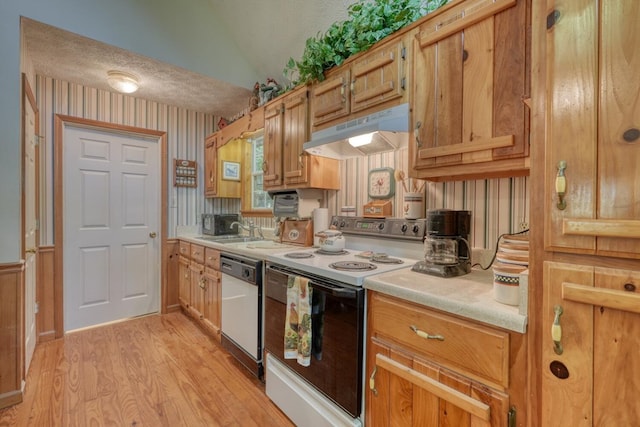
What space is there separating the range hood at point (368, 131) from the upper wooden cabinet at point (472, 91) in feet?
0.26

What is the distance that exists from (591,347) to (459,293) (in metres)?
0.37

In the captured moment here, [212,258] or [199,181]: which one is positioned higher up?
[199,181]

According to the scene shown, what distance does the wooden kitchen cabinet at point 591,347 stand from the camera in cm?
67

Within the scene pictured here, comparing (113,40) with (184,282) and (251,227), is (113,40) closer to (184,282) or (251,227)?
(251,227)

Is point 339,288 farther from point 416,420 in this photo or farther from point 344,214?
point 344,214

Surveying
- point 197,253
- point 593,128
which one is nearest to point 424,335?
point 593,128

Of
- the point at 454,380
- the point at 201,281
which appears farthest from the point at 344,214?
the point at 201,281

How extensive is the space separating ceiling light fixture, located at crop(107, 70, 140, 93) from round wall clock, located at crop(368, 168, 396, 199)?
2279mm

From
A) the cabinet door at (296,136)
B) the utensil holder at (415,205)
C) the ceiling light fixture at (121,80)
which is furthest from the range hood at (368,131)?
the ceiling light fixture at (121,80)

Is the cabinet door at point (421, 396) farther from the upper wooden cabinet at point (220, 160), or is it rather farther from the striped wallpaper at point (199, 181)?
the upper wooden cabinet at point (220, 160)

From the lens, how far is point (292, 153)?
2244 mm

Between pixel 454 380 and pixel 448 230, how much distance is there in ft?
2.05

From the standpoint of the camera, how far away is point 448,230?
134cm

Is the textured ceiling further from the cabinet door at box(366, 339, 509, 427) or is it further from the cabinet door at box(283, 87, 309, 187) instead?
the cabinet door at box(366, 339, 509, 427)
